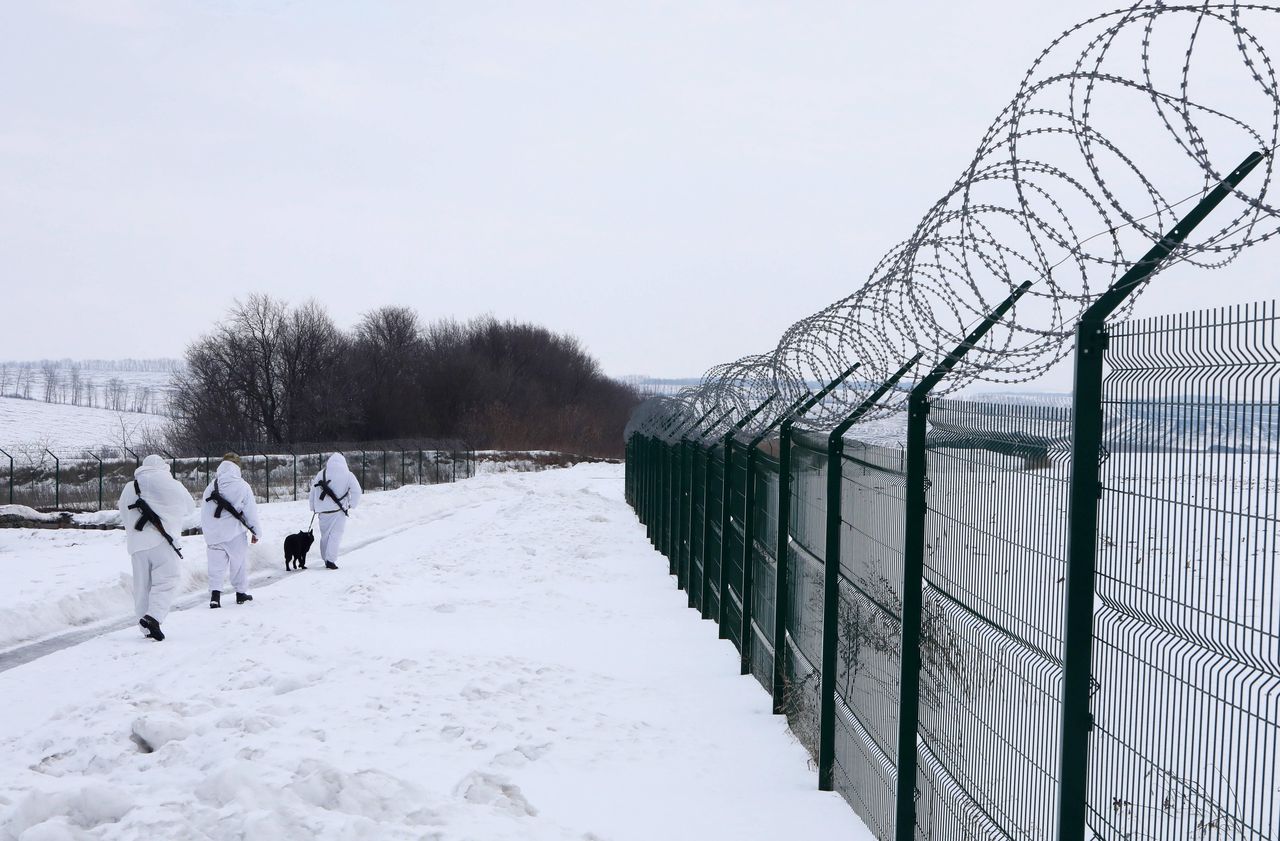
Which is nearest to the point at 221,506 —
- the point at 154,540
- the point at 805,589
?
the point at 154,540

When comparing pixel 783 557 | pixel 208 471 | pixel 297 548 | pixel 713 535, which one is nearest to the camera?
pixel 783 557

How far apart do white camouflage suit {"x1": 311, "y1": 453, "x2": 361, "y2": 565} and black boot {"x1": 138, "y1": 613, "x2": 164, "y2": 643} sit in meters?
5.20

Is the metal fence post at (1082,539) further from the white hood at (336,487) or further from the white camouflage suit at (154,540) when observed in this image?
the white hood at (336,487)

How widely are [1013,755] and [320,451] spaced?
4303 centimetres

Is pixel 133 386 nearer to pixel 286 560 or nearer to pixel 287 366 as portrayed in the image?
pixel 287 366

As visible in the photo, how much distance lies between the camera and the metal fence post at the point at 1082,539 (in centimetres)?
252

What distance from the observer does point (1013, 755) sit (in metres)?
3.13

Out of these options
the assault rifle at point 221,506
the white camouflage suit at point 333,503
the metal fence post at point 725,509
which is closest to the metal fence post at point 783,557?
the metal fence post at point 725,509

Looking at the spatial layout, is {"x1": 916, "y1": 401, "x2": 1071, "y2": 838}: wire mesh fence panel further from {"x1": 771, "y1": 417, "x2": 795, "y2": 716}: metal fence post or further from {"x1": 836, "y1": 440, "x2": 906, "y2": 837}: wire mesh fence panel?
{"x1": 771, "y1": 417, "x2": 795, "y2": 716}: metal fence post

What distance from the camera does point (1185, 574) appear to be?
2117mm

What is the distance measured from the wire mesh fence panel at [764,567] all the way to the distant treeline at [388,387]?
5666cm

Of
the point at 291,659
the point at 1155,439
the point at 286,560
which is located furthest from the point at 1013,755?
the point at 286,560

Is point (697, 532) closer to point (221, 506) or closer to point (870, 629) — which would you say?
point (221, 506)

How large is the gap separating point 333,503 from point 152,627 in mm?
5655
